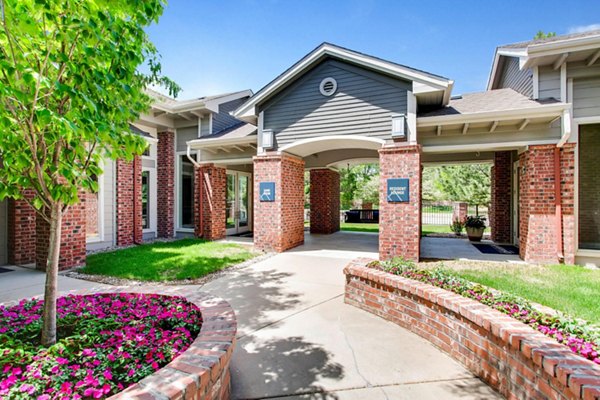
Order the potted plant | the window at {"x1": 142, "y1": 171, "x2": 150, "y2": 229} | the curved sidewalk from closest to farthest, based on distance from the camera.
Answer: the curved sidewalk < the potted plant < the window at {"x1": 142, "y1": 171, "x2": 150, "y2": 229}

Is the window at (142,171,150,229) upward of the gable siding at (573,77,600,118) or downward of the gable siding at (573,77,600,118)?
downward

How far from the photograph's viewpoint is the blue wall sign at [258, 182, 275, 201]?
Answer: 880cm

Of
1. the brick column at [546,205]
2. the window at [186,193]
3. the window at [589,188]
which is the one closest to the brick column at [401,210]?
the brick column at [546,205]

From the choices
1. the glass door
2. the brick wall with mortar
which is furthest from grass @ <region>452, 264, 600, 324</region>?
the glass door

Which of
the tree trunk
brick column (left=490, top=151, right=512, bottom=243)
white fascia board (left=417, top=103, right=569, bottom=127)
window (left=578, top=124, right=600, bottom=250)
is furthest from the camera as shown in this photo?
brick column (left=490, top=151, right=512, bottom=243)

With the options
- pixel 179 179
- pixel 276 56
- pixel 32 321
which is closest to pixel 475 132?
pixel 276 56

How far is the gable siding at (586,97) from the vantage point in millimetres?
6898

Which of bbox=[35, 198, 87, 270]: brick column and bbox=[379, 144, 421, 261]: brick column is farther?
bbox=[379, 144, 421, 261]: brick column

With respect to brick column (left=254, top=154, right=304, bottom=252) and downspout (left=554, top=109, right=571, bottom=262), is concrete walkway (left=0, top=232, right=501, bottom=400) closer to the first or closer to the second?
brick column (left=254, top=154, right=304, bottom=252)

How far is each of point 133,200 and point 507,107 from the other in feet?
38.1

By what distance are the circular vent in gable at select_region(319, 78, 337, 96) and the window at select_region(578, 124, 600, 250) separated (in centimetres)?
796

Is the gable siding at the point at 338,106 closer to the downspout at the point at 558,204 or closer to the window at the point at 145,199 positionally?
the downspout at the point at 558,204

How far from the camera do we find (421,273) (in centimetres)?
426

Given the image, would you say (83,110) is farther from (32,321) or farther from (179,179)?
(179,179)
